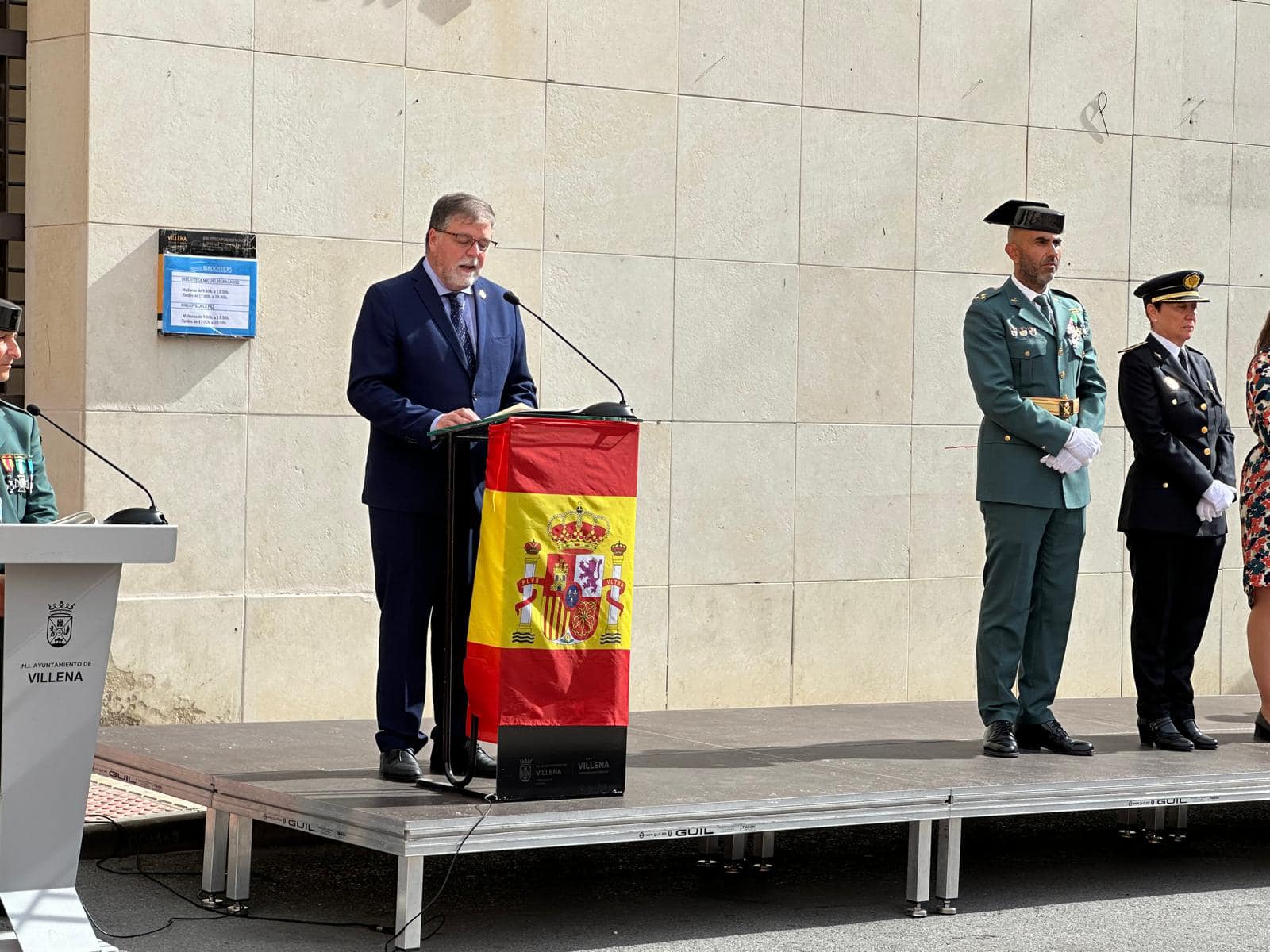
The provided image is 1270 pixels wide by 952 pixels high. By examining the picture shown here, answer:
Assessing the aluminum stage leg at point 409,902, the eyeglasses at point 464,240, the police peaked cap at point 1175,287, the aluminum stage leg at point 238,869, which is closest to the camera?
the aluminum stage leg at point 409,902

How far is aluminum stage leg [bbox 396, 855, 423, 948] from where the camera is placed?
4.62 meters

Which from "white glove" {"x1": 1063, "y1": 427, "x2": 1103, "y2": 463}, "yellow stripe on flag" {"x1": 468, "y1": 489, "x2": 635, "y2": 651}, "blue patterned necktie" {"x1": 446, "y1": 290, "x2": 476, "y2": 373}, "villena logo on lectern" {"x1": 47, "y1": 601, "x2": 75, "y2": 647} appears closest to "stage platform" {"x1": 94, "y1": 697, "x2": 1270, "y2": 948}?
"yellow stripe on flag" {"x1": 468, "y1": 489, "x2": 635, "y2": 651}

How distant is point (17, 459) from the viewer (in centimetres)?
505

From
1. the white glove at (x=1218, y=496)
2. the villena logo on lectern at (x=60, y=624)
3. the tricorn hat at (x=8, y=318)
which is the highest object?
the tricorn hat at (x=8, y=318)

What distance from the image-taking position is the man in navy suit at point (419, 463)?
5328 millimetres

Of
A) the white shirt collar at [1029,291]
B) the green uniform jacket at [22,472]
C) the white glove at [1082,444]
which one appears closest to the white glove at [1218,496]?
the white glove at [1082,444]

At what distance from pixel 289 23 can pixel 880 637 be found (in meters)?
3.93

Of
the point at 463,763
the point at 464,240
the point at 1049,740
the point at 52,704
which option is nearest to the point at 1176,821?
the point at 1049,740

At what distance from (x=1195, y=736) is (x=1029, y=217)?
1990mm

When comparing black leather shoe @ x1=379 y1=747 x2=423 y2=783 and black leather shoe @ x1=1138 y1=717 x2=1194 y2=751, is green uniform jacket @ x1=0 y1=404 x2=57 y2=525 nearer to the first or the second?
black leather shoe @ x1=379 y1=747 x2=423 y2=783

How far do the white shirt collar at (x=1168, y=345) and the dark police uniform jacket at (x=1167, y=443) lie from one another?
0.01 meters

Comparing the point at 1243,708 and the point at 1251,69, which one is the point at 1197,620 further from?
the point at 1251,69

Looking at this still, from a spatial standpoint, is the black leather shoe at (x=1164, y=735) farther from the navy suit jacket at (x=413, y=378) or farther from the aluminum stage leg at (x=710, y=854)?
the navy suit jacket at (x=413, y=378)

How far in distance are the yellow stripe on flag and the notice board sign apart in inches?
108
